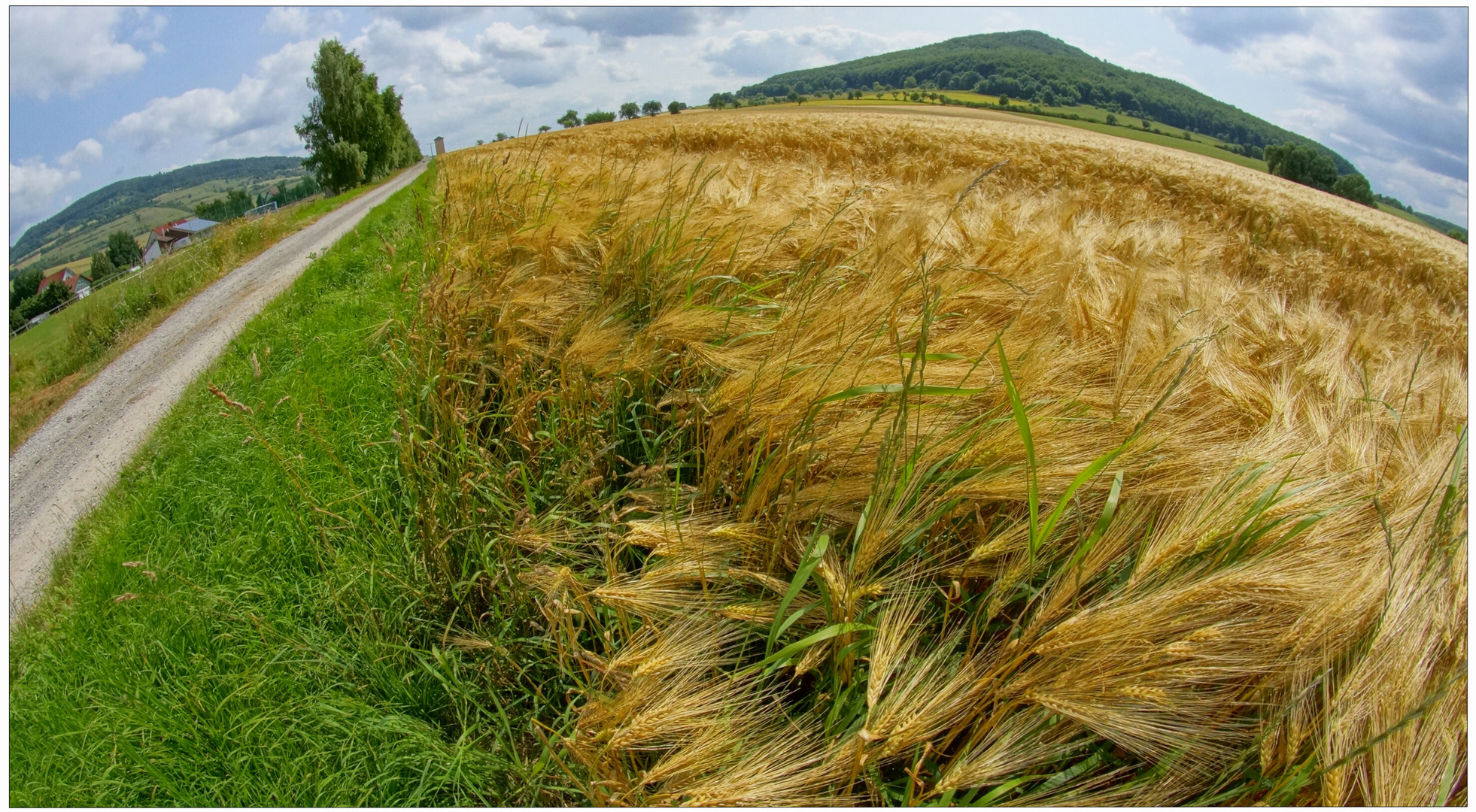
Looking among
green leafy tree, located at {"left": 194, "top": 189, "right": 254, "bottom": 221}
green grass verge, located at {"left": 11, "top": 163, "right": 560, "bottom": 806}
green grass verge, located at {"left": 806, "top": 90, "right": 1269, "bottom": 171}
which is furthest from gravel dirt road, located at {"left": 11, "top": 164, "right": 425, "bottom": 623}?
green grass verge, located at {"left": 806, "top": 90, "right": 1269, "bottom": 171}

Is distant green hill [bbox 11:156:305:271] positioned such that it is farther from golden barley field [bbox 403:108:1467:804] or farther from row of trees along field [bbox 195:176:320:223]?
golden barley field [bbox 403:108:1467:804]

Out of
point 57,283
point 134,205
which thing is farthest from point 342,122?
point 134,205

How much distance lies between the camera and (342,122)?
32.2 metres

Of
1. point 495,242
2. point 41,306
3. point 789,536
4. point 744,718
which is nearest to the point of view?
point 744,718

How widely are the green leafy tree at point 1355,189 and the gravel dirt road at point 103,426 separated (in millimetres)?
21221

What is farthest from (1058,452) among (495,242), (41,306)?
(41,306)

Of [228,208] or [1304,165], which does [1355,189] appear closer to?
[1304,165]

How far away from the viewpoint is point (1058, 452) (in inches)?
46.1

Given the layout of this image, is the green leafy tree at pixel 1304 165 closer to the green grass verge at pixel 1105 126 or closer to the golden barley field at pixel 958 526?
the green grass verge at pixel 1105 126

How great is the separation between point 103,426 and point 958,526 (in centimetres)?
647

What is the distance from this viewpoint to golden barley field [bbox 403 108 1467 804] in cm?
90

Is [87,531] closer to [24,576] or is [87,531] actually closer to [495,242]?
[24,576]

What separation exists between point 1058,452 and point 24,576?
460 centimetres

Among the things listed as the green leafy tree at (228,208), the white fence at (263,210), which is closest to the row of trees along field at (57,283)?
the green leafy tree at (228,208)
